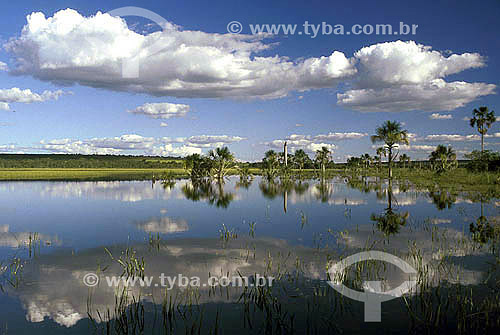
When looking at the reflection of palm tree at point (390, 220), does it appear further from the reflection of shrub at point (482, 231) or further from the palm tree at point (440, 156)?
the palm tree at point (440, 156)

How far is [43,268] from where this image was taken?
9.95m

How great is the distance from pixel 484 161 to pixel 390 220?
126 feet

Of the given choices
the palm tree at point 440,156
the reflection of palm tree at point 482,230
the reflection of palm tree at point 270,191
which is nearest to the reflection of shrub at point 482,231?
the reflection of palm tree at point 482,230

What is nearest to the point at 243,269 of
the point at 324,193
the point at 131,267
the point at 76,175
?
the point at 131,267

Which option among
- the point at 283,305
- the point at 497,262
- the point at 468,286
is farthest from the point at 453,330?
the point at 497,262

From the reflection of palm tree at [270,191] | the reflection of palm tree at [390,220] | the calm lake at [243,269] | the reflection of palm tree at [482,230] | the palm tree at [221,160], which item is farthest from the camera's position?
the palm tree at [221,160]

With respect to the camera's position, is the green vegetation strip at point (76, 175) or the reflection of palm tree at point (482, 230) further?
the green vegetation strip at point (76, 175)

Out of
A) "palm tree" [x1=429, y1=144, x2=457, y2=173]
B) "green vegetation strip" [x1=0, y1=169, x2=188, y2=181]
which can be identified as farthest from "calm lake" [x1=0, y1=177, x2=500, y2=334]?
"palm tree" [x1=429, y1=144, x2=457, y2=173]

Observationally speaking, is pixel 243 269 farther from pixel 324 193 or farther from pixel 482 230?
pixel 324 193

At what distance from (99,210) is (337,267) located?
58.9ft

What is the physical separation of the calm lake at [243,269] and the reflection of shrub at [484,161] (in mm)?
30140

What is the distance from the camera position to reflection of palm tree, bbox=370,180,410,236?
15219 mm

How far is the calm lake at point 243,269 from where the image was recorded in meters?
6.53

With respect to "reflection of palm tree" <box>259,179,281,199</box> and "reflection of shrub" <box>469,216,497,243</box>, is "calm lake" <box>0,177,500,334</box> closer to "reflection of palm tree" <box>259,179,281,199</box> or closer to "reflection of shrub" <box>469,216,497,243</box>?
"reflection of shrub" <box>469,216,497,243</box>
